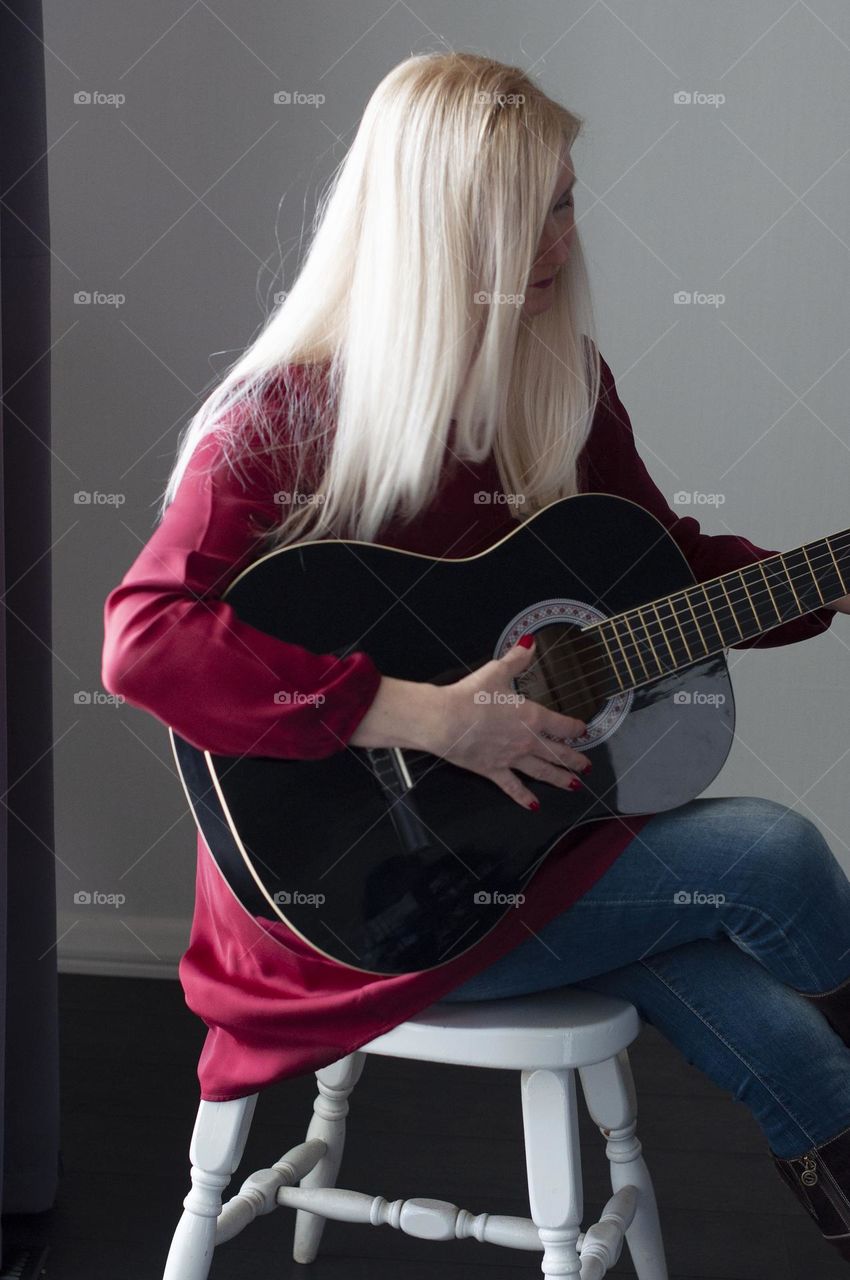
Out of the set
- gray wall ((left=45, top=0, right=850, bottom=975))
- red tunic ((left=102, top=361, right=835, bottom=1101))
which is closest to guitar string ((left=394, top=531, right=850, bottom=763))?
red tunic ((left=102, top=361, right=835, bottom=1101))

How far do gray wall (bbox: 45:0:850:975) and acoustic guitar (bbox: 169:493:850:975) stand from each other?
3.09ft

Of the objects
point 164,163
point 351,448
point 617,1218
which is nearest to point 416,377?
point 351,448

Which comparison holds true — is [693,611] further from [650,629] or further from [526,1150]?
[526,1150]

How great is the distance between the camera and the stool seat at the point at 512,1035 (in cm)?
89

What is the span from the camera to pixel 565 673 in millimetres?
950

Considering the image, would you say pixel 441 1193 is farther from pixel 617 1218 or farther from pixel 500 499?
→ pixel 500 499

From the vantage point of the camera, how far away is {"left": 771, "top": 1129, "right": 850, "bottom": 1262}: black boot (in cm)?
88

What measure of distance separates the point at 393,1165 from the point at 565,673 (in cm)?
79

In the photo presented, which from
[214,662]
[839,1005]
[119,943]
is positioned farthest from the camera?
[119,943]

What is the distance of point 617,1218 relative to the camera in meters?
1.07

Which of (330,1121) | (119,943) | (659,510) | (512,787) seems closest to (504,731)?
(512,787)

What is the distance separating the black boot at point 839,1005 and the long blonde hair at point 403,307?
48 centimetres

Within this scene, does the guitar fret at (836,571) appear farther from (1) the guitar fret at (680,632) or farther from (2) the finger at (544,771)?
(2) the finger at (544,771)

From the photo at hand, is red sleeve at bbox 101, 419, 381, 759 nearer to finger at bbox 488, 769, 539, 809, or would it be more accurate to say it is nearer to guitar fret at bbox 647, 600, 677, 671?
finger at bbox 488, 769, 539, 809
